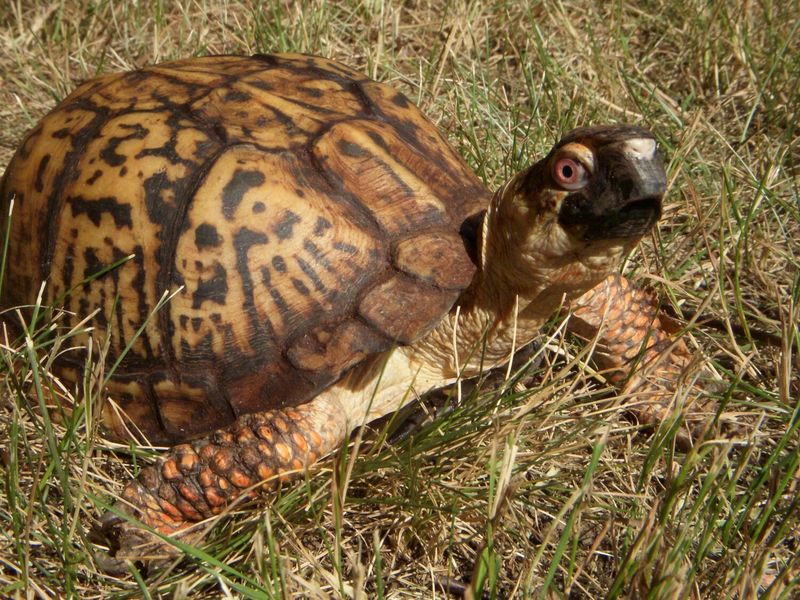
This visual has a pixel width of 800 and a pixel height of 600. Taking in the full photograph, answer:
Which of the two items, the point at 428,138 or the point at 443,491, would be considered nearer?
the point at 443,491

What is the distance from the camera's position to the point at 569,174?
1839 mm

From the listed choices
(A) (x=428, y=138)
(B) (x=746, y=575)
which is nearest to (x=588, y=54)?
(A) (x=428, y=138)

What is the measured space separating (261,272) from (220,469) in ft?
1.69

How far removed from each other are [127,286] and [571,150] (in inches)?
47.0

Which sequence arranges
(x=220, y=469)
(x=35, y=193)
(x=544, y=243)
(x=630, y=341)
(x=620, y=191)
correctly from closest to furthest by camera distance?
1. (x=620, y=191)
2. (x=544, y=243)
3. (x=220, y=469)
4. (x=35, y=193)
5. (x=630, y=341)

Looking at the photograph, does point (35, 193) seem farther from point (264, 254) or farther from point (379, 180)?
point (379, 180)

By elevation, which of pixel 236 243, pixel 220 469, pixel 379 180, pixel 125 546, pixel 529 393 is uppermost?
pixel 379 180

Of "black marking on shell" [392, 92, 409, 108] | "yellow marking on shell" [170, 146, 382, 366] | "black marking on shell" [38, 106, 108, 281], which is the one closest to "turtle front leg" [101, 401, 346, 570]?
"yellow marking on shell" [170, 146, 382, 366]

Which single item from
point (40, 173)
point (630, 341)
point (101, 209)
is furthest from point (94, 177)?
point (630, 341)

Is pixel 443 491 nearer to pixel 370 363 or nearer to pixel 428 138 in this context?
pixel 370 363

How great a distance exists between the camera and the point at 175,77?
2.37 meters

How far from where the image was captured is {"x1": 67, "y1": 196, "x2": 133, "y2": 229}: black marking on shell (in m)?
2.16

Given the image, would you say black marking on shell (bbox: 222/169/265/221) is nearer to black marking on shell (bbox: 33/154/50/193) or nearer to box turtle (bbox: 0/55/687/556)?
box turtle (bbox: 0/55/687/556)

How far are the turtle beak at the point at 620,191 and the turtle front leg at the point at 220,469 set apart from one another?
2.83 ft
